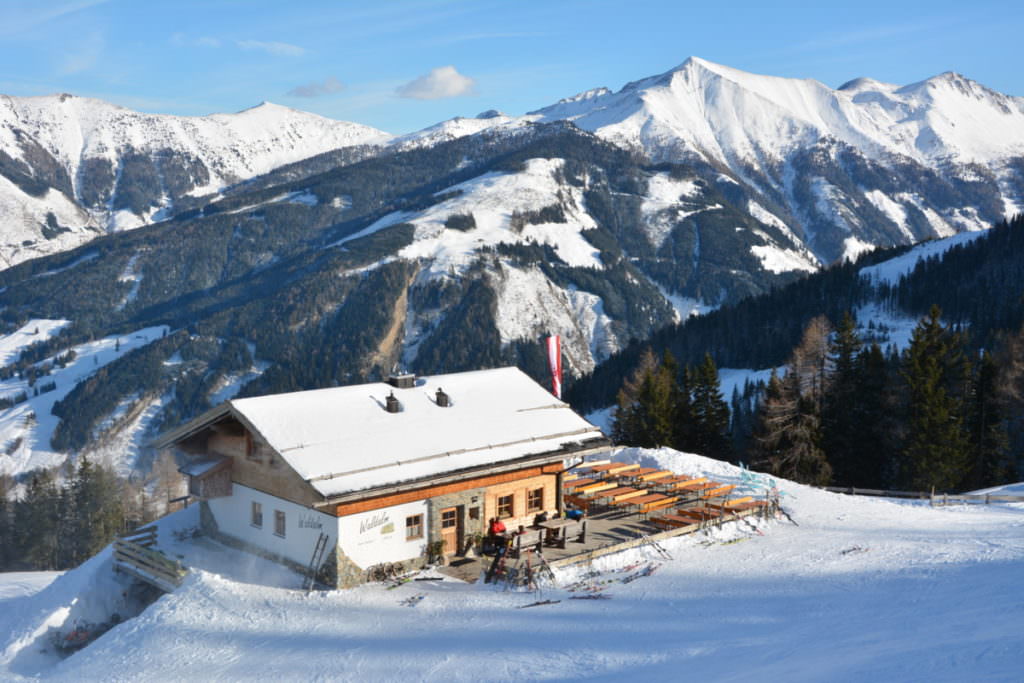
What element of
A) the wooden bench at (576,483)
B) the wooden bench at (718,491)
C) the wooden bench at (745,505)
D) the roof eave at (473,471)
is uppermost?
the roof eave at (473,471)

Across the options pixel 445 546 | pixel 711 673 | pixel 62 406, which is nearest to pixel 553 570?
pixel 445 546

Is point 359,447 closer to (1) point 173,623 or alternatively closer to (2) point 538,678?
(1) point 173,623

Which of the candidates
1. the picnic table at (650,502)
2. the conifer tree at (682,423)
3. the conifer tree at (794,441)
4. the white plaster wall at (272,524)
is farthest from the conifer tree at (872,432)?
the white plaster wall at (272,524)

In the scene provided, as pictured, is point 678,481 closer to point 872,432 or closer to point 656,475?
point 656,475

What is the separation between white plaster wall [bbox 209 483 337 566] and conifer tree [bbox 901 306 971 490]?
38.1m

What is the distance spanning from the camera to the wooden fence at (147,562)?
98.1 ft

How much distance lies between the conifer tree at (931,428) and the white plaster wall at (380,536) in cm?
3713

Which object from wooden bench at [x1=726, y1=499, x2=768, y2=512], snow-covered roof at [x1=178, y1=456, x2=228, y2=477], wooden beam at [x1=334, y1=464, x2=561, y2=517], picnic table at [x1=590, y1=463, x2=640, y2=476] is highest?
snow-covered roof at [x1=178, y1=456, x2=228, y2=477]

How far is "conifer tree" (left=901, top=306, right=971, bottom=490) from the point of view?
171 feet

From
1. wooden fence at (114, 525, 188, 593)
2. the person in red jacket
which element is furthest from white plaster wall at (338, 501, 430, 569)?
wooden fence at (114, 525, 188, 593)

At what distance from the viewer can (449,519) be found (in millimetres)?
30781

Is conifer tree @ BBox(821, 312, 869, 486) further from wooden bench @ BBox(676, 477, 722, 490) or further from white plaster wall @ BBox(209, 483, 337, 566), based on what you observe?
white plaster wall @ BBox(209, 483, 337, 566)

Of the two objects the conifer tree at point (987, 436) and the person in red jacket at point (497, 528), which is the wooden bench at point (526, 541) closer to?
the person in red jacket at point (497, 528)

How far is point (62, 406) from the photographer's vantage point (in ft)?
641
